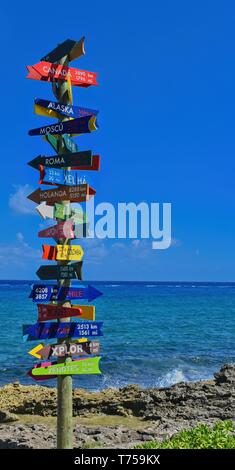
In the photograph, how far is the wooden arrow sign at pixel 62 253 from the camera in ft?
25.2

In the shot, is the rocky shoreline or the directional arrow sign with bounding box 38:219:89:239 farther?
the rocky shoreline

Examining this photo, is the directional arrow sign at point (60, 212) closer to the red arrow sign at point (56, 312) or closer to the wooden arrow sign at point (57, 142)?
the wooden arrow sign at point (57, 142)

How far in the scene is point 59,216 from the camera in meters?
7.86

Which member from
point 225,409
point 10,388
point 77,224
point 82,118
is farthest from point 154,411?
point 82,118

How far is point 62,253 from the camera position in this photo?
776 centimetres

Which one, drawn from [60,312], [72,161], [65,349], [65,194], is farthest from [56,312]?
[72,161]

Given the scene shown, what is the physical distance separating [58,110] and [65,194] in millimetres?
1396

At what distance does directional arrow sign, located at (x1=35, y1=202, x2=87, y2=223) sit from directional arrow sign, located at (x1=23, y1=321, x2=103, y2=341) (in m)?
1.64

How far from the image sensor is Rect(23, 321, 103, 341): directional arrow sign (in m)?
7.67

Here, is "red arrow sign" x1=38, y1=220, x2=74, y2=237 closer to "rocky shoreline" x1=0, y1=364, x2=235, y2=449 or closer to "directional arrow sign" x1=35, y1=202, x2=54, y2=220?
"directional arrow sign" x1=35, y1=202, x2=54, y2=220

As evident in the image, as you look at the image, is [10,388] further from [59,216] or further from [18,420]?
[59,216]

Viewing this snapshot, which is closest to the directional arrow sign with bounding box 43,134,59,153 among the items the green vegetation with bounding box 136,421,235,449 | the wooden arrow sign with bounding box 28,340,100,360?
the wooden arrow sign with bounding box 28,340,100,360
